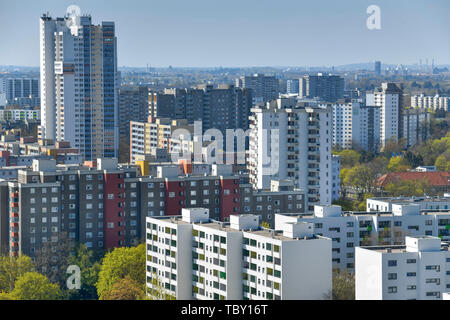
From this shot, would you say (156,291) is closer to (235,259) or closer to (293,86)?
(235,259)

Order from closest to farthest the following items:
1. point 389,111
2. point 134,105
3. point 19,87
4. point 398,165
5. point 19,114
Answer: point 398,165
point 389,111
point 134,105
point 19,114
point 19,87

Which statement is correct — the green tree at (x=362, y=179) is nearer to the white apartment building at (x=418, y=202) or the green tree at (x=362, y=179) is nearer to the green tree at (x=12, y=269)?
the white apartment building at (x=418, y=202)

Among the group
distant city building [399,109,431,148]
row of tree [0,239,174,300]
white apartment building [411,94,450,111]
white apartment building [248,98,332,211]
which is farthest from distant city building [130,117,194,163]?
white apartment building [411,94,450,111]

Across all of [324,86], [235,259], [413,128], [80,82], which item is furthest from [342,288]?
[324,86]

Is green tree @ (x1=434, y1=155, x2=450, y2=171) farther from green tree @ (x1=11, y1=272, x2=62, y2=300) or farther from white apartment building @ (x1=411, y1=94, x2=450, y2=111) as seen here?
white apartment building @ (x1=411, y1=94, x2=450, y2=111)

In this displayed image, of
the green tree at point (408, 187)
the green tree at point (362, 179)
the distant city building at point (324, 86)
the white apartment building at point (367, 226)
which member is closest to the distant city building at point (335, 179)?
the green tree at point (362, 179)

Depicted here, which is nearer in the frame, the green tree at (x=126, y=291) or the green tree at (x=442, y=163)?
the green tree at (x=126, y=291)
